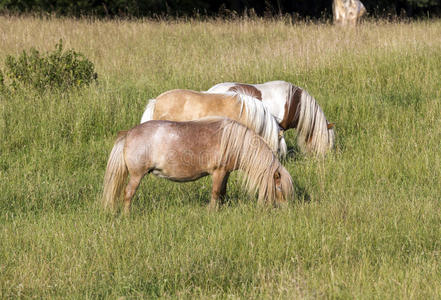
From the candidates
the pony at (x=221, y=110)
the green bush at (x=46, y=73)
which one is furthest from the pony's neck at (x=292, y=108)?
the green bush at (x=46, y=73)

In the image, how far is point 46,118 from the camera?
28.7 feet

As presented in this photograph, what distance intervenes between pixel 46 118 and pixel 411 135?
5153 millimetres

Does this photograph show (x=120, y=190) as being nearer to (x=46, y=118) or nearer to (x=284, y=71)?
(x=46, y=118)

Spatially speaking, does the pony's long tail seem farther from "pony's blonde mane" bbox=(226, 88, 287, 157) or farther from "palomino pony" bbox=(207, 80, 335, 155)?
"palomino pony" bbox=(207, 80, 335, 155)

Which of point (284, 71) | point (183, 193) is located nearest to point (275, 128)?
point (183, 193)

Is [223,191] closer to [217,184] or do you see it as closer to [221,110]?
[217,184]

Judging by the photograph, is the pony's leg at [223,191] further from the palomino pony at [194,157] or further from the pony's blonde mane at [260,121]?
the pony's blonde mane at [260,121]

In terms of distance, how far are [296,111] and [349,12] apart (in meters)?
10.3

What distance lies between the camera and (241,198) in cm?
642

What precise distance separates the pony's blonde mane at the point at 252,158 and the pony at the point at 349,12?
12.4 m

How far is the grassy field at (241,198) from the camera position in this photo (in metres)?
4.30

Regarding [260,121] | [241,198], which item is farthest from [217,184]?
[260,121]

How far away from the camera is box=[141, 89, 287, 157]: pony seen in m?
6.93

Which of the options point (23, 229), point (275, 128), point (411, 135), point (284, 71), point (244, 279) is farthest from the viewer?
point (284, 71)
